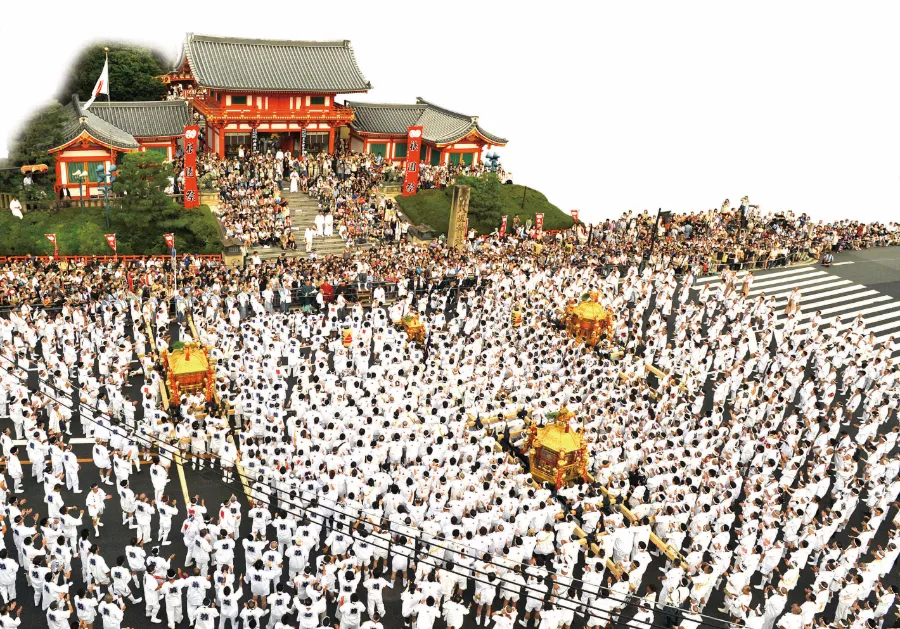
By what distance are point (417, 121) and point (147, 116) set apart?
14157 millimetres

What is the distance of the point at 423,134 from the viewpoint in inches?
1716

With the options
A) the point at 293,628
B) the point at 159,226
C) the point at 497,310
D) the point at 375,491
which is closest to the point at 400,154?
the point at 159,226

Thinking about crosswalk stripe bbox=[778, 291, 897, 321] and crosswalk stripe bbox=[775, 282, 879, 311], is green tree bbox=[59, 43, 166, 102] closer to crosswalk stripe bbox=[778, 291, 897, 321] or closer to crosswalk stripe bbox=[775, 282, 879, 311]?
crosswalk stripe bbox=[775, 282, 879, 311]

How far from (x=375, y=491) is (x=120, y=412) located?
789cm

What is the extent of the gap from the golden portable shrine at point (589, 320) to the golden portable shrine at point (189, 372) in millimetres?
11764

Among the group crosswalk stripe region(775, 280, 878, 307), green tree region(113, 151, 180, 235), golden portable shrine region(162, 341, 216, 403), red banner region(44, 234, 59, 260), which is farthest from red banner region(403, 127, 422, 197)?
golden portable shrine region(162, 341, 216, 403)

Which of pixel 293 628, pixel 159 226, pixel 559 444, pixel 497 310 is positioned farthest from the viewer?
pixel 159 226

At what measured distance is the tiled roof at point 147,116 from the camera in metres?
38.7

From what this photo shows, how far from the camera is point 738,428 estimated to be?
20.3 m

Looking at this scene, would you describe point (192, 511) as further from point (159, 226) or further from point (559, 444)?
point (159, 226)

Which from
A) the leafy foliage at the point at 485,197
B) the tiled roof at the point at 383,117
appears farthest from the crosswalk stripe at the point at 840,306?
the tiled roof at the point at 383,117

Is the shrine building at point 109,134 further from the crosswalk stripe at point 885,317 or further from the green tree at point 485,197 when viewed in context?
the crosswalk stripe at point 885,317

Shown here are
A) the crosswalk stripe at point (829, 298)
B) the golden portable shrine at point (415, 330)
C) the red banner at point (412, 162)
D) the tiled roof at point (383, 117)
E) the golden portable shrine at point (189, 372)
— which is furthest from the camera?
the tiled roof at point (383, 117)

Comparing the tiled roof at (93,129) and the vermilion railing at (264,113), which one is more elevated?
the vermilion railing at (264,113)
